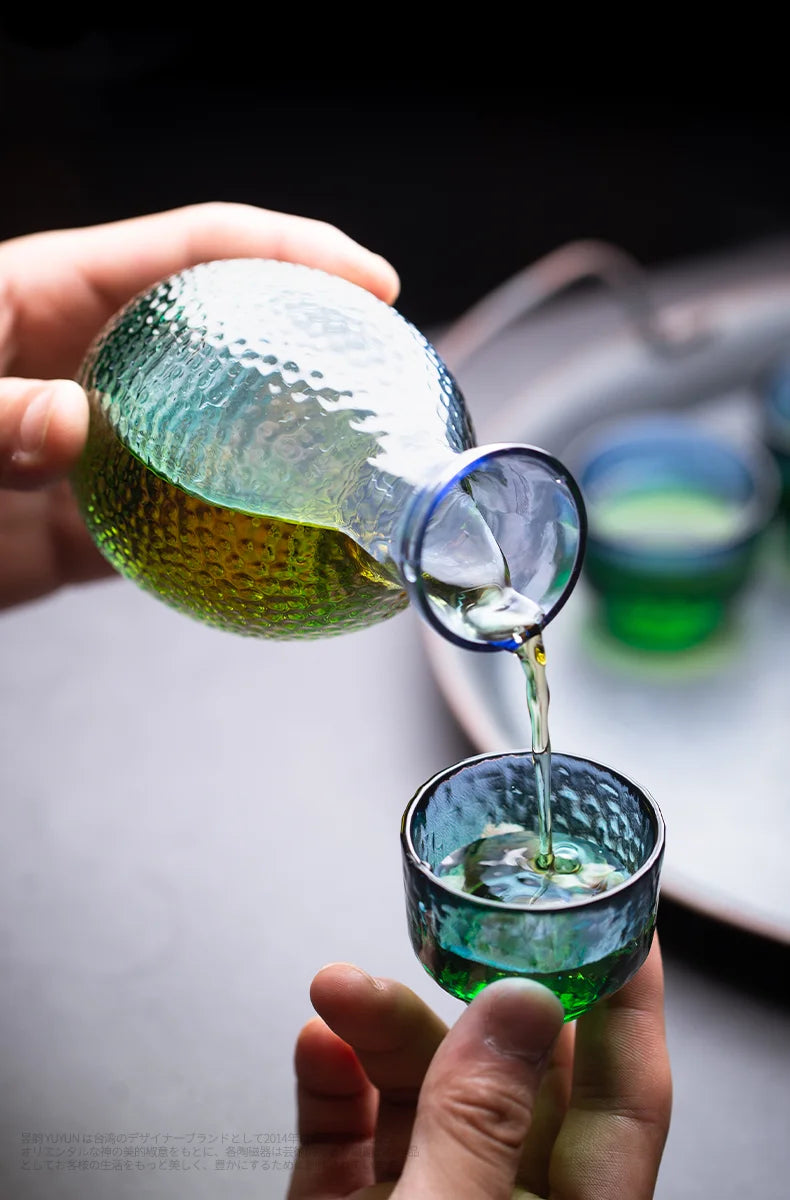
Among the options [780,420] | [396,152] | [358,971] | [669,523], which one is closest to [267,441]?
[358,971]

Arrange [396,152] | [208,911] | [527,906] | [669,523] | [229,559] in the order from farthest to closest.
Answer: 1. [396,152]
2. [669,523]
3. [208,911]
4. [229,559]
5. [527,906]

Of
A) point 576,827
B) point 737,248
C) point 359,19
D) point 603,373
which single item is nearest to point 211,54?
point 359,19

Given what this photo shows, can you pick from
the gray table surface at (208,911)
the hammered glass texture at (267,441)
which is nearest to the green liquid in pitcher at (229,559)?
the hammered glass texture at (267,441)

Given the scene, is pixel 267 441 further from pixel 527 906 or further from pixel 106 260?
pixel 106 260

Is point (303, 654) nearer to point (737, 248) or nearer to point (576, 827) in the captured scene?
point (576, 827)

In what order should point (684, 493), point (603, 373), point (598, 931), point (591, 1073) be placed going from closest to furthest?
1. point (598, 931)
2. point (591, 1073)
3. point (684, 493)
4. point (603, 373)

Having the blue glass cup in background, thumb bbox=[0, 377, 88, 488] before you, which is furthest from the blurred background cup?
thumb bbox=[0, 377, 88, 488]
